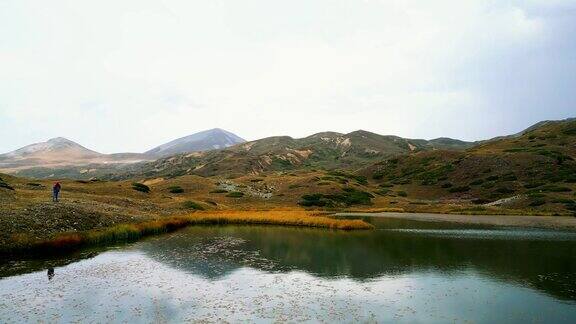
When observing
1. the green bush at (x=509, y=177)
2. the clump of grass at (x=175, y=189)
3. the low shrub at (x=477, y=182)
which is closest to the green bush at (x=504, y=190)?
the green bush at (x=509, y=177)

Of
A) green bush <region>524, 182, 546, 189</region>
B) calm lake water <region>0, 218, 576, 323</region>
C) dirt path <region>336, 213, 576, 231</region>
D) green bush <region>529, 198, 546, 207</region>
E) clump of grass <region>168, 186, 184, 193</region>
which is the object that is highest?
clump of grass <region>168, 186, 184, 193</region>

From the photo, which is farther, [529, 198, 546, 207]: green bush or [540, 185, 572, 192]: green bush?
[540, 185, 572, 192]: green bush

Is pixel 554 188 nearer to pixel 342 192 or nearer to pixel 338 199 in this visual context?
pixel 342 192

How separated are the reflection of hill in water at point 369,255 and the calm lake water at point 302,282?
0.12m

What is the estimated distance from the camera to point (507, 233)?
64.1 metres

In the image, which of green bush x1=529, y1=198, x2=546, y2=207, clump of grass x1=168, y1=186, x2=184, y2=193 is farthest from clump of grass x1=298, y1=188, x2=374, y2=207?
green bush x1=529, y1=198, x2=546, y2=207

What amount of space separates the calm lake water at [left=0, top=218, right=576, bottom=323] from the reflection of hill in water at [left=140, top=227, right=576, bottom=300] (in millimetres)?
119

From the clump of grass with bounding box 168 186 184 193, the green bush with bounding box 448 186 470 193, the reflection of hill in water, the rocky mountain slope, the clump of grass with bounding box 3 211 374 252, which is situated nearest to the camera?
the reflection of hill in water

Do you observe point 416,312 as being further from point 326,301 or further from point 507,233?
point 507,233

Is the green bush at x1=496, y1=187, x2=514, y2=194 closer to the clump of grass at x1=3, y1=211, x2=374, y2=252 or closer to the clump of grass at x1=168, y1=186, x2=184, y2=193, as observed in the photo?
the clump of grass at x1=3, y1=211, x2=374, y2=252

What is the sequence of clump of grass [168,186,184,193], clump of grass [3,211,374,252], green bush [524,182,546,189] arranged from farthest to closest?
1. green bush [524,182,546,189]
2. clump of grass [168,186,184,193]
3. clump of grass [3,211,374,252]

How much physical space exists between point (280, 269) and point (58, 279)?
1820 cm

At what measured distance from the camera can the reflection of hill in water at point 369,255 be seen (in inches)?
1526

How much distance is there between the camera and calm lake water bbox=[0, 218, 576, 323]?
27.1m
